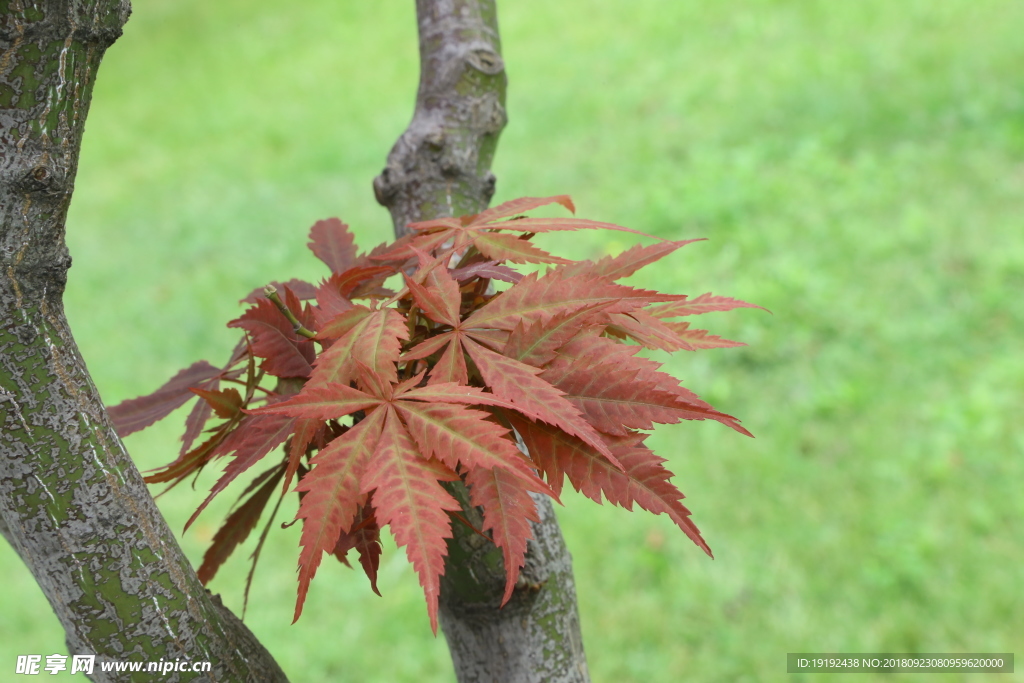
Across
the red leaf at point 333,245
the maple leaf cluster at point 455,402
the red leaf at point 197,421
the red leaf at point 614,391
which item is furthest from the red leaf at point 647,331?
the red leaf at point 197,421

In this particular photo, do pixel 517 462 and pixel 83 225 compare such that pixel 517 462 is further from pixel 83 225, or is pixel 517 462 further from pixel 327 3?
pixel 327 3

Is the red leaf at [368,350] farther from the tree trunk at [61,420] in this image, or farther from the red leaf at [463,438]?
the tree trunk at [61,420]

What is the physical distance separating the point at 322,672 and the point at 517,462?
1908 mm

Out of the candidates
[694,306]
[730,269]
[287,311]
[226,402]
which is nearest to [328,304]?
[287,311]

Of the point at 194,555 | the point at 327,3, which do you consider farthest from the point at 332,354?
the point at 327,3

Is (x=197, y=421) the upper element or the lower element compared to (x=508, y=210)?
lower

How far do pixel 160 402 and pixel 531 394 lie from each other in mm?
486

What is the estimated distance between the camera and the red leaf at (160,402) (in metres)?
0.92

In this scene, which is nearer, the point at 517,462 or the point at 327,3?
the point at 517,462

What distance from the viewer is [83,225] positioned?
506 cm

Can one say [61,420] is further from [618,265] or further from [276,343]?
[618,265]

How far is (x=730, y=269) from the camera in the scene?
→ 339cm

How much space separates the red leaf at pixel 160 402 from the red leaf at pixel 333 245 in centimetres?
18

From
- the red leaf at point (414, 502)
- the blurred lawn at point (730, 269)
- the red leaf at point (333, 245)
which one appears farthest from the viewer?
the blurred lawn at point (730, 269)
